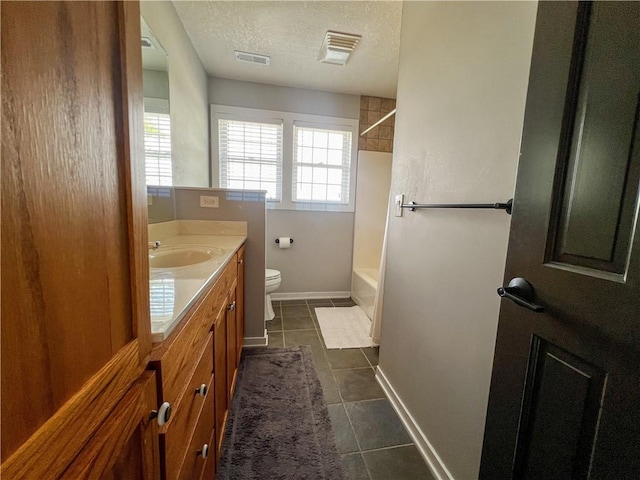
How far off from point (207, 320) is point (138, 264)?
550 millimetres

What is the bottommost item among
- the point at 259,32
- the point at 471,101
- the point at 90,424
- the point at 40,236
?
the point at 90,424

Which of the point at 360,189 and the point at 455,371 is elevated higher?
the point at 360,189

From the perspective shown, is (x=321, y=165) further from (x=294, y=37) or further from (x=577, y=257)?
(x=577, y=257)

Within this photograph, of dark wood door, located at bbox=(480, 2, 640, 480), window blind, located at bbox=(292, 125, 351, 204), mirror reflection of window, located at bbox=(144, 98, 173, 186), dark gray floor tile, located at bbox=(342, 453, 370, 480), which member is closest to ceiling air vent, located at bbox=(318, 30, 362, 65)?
window blind, located at bbox=(292, 125, 351, 204)

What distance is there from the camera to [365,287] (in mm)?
2898

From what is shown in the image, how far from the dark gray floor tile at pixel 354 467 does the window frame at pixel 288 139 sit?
2.42 m

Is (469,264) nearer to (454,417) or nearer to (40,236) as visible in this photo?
(454,417)

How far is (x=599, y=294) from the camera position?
530 mm

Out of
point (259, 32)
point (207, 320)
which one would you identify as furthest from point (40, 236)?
point (259, 32)

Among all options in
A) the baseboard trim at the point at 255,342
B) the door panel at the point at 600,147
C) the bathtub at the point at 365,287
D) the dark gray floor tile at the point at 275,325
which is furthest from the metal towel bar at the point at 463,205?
the dark gray floor tile at the point at 275,325

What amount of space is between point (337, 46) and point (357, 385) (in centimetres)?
260

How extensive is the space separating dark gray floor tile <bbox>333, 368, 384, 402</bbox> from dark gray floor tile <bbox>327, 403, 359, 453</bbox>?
11cm

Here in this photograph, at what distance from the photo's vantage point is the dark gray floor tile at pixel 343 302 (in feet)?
10.4

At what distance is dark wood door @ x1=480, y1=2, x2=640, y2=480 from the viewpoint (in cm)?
50
